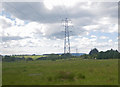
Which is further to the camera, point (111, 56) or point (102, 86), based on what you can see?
point (111, 56)

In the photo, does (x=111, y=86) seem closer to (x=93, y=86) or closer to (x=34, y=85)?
(x=93, y=86)

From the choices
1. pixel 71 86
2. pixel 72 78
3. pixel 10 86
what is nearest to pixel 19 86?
pixel 10 86

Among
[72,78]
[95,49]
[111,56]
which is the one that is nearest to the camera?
[72,78]

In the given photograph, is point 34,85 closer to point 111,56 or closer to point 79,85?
point 79,85

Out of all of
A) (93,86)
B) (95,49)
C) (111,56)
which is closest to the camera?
(93,86)

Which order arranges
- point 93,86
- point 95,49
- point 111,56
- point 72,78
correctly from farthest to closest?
point 95,49 → point 111,56 → point 72,78 → point 93,86

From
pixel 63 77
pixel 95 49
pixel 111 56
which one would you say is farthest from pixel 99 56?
pixel 63 77

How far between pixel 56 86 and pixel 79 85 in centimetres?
314

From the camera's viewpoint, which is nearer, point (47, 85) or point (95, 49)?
point (47, 85)

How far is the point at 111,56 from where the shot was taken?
131 m

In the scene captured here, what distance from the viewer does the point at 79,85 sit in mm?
23203

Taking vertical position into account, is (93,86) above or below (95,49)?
below

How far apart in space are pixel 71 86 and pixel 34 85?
5.16 meters

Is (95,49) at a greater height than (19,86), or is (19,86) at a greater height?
(95,49)
